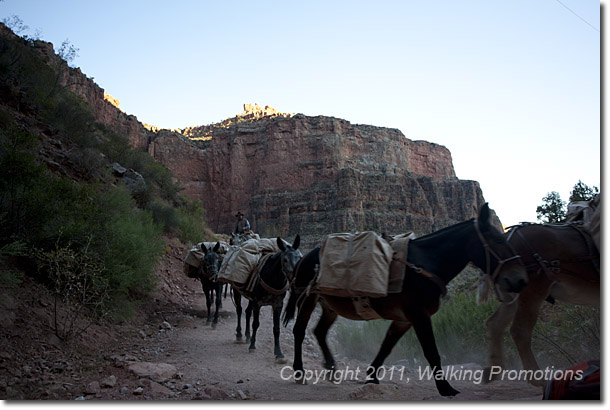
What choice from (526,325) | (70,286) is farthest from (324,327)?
(70,286)

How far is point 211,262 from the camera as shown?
980 cm

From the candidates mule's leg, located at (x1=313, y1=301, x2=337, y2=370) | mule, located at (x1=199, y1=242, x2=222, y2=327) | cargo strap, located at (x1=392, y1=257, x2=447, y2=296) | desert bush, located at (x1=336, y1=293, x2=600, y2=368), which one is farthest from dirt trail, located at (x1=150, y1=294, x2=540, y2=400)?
cargo strap, located at (x1=392, y1=257, x2=447, y2=296)

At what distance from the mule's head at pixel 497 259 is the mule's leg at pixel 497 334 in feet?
1.68

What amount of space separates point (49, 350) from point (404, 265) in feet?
16.1

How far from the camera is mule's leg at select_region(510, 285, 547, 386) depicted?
13.1ft

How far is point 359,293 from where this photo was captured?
414 cm

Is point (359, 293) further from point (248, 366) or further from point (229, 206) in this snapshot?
point (229, 206)

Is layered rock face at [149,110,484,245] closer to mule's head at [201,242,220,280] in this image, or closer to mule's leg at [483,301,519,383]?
mule's head at [201,242,220,280]

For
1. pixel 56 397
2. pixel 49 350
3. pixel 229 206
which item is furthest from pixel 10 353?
pixel 229 206

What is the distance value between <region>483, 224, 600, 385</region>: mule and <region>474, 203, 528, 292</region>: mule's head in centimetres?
17

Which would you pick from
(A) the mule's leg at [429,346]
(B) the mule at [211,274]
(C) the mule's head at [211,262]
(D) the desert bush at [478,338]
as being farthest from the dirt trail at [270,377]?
(C) the mule's head at [211,262]

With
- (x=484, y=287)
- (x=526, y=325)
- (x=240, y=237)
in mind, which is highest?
A: (x=484, y=287)

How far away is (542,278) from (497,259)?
65cm

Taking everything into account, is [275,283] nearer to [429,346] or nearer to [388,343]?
[388,343]
